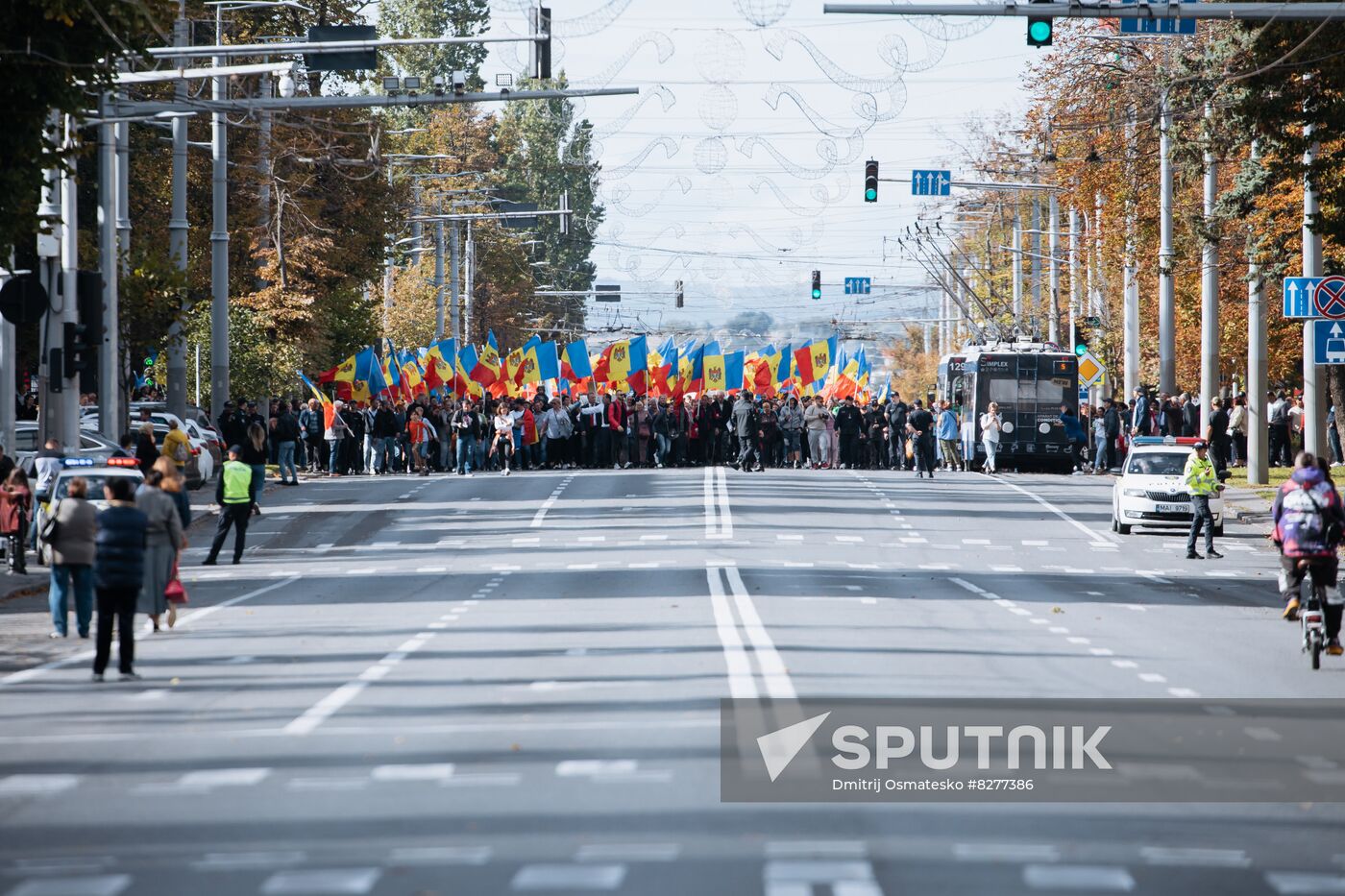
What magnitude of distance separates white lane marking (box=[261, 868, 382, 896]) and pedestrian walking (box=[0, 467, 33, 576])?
19211 millimetres

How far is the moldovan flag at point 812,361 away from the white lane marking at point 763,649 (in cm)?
4053

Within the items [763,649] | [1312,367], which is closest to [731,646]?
[763,649]

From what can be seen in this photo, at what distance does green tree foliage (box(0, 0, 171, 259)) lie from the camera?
21297 millimetres

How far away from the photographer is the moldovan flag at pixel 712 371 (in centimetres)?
6228

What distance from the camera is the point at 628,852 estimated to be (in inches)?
357

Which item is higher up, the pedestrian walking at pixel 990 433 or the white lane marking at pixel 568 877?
the pedestrian walking at pixel 990 433

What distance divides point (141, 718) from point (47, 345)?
777 inches

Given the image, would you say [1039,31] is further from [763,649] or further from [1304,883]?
[1304,883]

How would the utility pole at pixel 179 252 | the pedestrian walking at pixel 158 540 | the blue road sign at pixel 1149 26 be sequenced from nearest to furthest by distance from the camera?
the pedestrian walking at pixel 158 540 < the blue road sign at pixel 1149 26 < the utility pole at pixel 179 252

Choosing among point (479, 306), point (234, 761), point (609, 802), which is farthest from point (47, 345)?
point (479, 306)

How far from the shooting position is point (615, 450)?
53500 millimetres

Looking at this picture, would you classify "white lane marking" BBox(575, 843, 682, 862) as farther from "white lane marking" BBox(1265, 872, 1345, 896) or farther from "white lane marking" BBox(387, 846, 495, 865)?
"white lane marking" BBox(1265, 872, 1345, 896)

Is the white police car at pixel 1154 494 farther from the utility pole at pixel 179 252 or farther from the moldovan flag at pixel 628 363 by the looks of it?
the moldovan flag at pixel 628 363

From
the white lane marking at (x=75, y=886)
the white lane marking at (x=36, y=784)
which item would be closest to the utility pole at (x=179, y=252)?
the white lane marking at (x=36, y=784)
